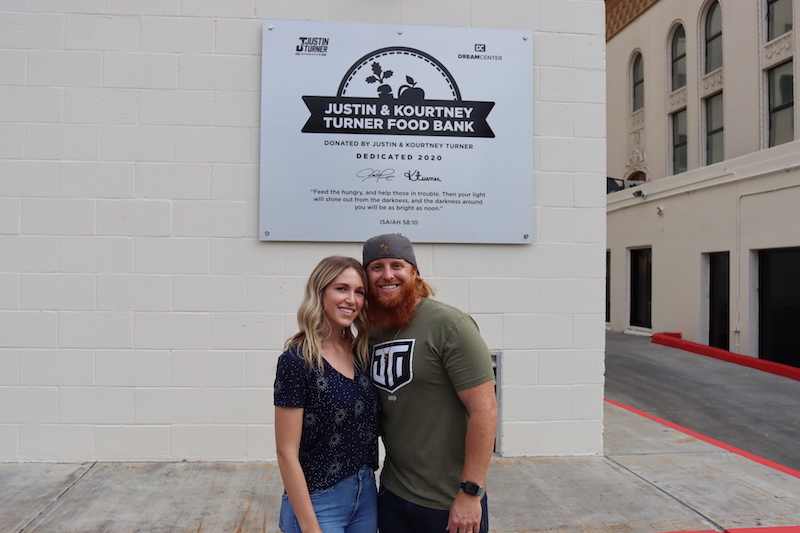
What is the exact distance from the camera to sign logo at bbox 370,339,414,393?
2.43 metres

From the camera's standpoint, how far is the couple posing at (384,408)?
2.32 metres

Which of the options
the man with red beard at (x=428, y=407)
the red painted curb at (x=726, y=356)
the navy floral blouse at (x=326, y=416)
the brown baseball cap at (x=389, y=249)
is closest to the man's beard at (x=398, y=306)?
the man with red beard at (x=428, y=407)

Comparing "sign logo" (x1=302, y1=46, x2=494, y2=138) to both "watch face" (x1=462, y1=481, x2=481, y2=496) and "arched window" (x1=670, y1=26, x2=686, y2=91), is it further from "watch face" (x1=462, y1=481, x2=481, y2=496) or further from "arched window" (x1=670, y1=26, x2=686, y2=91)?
"arched window" (x1=670, y1=26, x2=686, y2=91)

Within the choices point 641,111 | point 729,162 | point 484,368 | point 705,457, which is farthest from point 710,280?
point 484,368

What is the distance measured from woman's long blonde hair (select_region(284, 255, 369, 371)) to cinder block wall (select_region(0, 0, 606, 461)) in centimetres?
273

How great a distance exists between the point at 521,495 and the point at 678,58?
16719mm

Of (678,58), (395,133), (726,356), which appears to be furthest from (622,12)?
(395,133)

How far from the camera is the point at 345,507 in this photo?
2371mm

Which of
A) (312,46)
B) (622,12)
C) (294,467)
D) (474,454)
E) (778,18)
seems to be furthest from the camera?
(622,12)

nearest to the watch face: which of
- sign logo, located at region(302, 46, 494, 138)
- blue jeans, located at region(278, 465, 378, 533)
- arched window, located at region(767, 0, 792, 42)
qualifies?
blue jeans, located at region(278, 465, 378, 533)

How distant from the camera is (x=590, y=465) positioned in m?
5.16

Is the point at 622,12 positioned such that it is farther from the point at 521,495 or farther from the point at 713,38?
the point at 521,495

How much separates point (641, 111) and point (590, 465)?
1682 centimetres

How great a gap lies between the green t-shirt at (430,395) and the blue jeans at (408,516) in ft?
0.09
